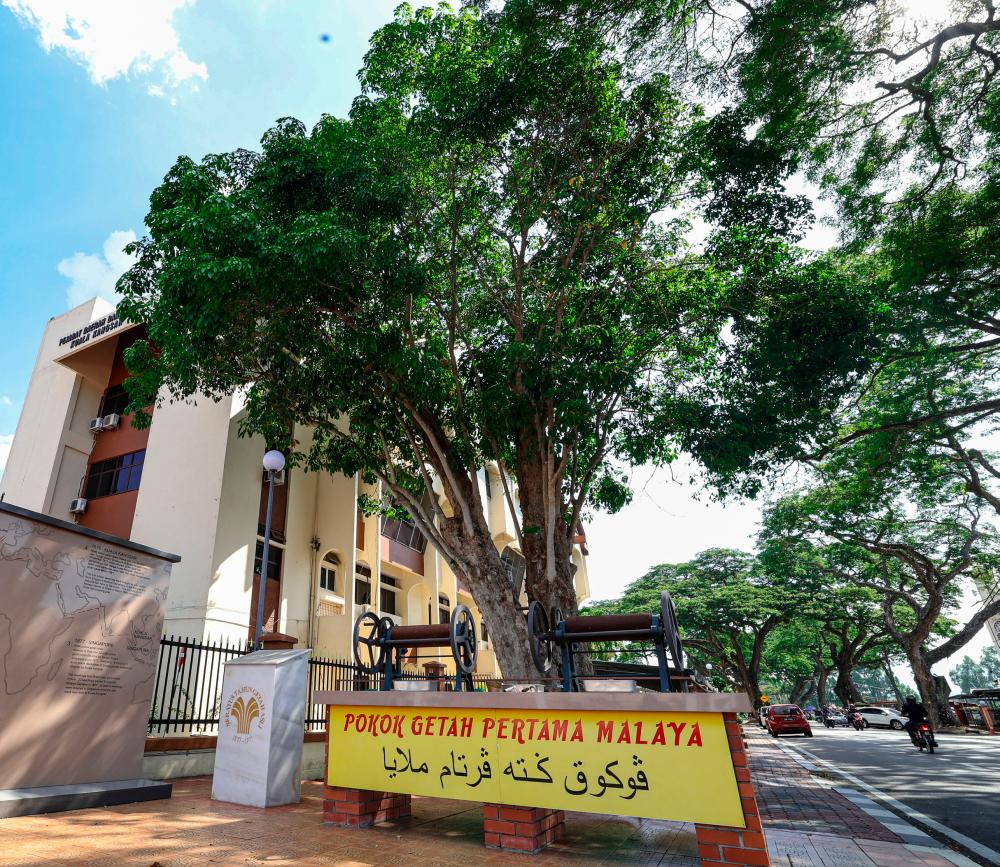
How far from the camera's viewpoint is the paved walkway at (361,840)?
14.3 ft

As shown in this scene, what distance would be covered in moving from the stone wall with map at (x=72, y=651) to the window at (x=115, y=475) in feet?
39.5

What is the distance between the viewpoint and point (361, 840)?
498 cm

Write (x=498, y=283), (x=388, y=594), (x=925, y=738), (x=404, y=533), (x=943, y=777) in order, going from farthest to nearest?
(x=388, y=594), (x=404, y=533), (x=925, y=738), (x=498, y=283), (x=943, y=777)

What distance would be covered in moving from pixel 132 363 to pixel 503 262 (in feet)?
23.1

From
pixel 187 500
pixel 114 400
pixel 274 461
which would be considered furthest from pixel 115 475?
pixel 274 461

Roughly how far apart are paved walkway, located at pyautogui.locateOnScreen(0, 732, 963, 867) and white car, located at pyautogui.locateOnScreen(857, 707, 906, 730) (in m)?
32.9

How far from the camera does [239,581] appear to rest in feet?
48.2

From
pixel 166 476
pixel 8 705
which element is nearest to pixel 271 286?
pixel 8 705

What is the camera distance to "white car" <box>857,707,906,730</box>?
32.4 meters

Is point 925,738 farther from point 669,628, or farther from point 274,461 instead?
point 274,461

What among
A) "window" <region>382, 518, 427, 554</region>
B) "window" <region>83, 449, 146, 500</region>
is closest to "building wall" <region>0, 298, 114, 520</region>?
"window" <region>83, 449, 146, 500</region>

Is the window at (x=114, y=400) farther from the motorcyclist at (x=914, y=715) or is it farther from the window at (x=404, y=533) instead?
the motorcyclist at (x=914, y=715)

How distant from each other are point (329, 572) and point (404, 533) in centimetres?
385

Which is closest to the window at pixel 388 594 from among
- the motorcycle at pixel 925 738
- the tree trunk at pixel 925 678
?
the motorcycle at pixel 925 738
